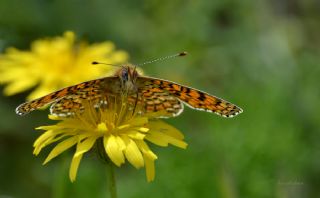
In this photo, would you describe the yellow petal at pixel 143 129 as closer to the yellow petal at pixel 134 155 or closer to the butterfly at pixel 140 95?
the yellow petal at pixel 134 155

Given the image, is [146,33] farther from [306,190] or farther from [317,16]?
[306,190]

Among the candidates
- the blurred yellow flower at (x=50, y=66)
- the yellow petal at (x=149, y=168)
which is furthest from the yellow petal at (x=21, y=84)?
the yellow petal at (x=149, y=168)

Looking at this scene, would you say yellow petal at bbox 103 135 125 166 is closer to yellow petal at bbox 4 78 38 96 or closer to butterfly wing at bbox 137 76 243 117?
butterfly wing at bbox 137 76 243 117

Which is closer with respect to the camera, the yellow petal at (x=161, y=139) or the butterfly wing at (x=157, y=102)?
the yellow petal at (x=161, y=139)

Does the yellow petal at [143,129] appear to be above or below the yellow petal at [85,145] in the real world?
above

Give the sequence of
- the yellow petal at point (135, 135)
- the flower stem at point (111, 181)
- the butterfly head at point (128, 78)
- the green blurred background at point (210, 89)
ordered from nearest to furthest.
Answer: the flower stem at point (111, 181) < the yellow petal at point (135, 135) < the butterfly head at point (128, 78) < the green blurred background at point (210, 89)
